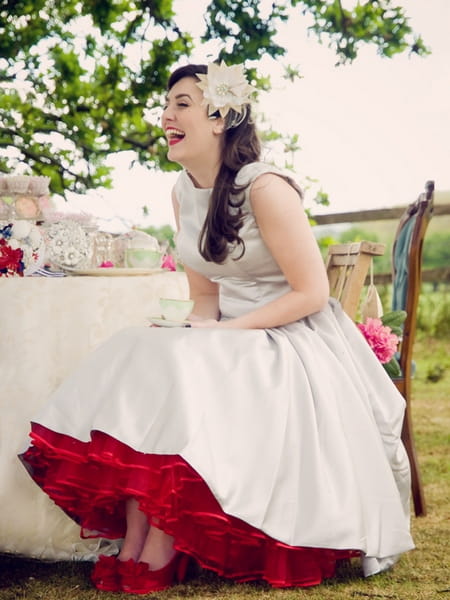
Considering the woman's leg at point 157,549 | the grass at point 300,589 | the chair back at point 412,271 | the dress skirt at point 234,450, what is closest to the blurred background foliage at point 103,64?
the chair back at point 412,271

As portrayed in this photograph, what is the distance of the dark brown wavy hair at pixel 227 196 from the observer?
232 centimetres

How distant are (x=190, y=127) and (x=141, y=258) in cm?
47

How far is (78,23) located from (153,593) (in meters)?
4.42

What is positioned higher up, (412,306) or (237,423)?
(412,306)

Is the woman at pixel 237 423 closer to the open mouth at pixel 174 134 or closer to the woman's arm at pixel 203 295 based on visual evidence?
the open mouth at pixel 174 134

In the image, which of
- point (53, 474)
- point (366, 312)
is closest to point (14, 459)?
point (53, 474)

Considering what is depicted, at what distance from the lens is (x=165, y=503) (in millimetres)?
1894

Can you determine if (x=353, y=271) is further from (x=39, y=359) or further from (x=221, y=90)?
(x=39, y=359)

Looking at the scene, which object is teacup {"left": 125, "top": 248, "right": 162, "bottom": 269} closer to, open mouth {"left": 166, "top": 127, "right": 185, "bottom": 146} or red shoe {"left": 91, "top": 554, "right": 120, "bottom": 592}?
open mouth {"left": 166, "top": 127, "right": 185, "bottom": 146}

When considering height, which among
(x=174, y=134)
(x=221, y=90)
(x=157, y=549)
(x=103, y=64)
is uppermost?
(x=103, y=64)

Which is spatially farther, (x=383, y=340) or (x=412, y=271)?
(x=412, y=271)

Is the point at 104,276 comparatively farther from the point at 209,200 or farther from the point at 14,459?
the point at 14,459

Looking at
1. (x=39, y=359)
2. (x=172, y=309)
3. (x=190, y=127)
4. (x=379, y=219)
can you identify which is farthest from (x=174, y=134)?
(x=379, y=219)

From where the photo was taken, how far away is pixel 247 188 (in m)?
2.31
